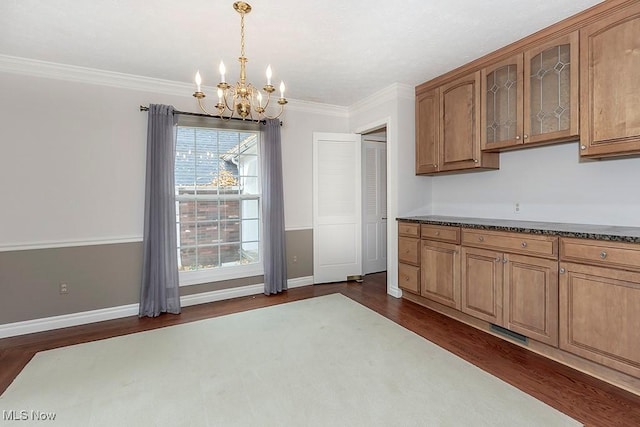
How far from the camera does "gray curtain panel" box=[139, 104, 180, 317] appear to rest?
3.36 m

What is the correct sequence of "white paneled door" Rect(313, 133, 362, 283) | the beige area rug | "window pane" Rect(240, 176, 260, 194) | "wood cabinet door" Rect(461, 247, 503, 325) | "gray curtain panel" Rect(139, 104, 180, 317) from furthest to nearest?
"white paneled door" Rect(313, 133, 362, 283) < "window pane" Rect(240, 176, 260, 194) < "gray curtain panel" Rect(139, 104, 180, 317) < "wood cabinet door" Rect(461, 247, 503, 325) < the beige area rug

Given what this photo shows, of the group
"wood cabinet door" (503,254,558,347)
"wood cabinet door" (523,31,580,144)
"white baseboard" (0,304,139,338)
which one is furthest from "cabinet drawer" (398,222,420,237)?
"white baseboard" (0,304,139,338)

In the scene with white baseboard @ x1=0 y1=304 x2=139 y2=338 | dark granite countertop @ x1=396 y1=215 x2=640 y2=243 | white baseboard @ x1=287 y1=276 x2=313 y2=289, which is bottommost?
white baseboard @ x1=0 y1=304 x2=139 y2=338

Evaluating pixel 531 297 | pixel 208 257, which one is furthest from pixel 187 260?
pixel 531 297

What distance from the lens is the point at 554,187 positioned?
2.84 meters

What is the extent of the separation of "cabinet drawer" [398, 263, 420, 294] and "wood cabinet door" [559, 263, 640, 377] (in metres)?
1.48

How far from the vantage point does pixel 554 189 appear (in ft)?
9.31

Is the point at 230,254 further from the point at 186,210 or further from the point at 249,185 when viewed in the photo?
the point at 249,185

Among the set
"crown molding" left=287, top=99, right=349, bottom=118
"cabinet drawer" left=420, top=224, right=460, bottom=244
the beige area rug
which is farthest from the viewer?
"crown molding" left=287, top=99, right=349, bottom=118

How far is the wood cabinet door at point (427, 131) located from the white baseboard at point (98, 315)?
8.76 feet

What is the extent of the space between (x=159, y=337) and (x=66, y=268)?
1.31 meters

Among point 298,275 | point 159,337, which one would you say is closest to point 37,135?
point 159,337

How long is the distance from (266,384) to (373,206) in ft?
11.6

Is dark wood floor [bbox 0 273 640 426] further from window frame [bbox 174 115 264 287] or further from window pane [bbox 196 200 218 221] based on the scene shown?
window pane [bbox 196 200 218 221]
